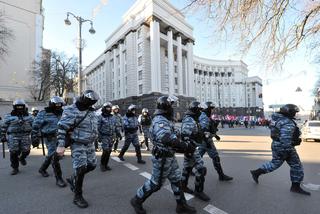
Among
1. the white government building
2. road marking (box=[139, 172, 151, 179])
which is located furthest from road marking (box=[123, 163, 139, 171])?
the white government building

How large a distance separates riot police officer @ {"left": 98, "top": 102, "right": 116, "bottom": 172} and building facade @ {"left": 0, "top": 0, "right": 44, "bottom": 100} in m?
41.4

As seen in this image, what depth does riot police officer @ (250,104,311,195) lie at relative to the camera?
5.10 m

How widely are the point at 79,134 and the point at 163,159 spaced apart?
5.09 ft

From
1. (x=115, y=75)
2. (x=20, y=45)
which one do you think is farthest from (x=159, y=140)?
(x=115, y=75)

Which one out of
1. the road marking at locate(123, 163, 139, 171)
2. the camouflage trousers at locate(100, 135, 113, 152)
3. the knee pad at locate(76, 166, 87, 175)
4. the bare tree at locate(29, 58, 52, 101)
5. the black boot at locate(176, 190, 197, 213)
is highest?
the bare tree at locate(29, 58, 52, 101)

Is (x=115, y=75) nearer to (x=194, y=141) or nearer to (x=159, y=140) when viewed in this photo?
(x=194, y=141)

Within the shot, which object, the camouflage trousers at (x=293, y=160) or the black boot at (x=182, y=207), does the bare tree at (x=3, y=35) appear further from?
the camouflage trousers at (x=293, y=160)

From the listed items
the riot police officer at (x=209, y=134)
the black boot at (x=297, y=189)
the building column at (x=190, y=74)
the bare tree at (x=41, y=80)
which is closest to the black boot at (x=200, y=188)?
the riot police officer at (x=209, y=134)

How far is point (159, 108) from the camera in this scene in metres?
3.99

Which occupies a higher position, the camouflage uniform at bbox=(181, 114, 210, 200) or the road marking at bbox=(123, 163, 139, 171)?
the camouflage uniform at bbox=(181, 114, 210, 200)

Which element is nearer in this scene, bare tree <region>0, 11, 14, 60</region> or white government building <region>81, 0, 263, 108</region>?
bare tree <region>0, 11, 14, 60</region>

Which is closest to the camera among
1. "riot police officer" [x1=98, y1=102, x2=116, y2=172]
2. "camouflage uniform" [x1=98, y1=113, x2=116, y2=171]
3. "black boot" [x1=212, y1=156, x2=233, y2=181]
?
"black boot" [x1=212, y1=156, x2=233, y2=181]

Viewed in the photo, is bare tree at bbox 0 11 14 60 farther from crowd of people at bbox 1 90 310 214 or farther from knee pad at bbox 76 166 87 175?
knee pad at bbox 76 166 87 175

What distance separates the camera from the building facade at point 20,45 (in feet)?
144
